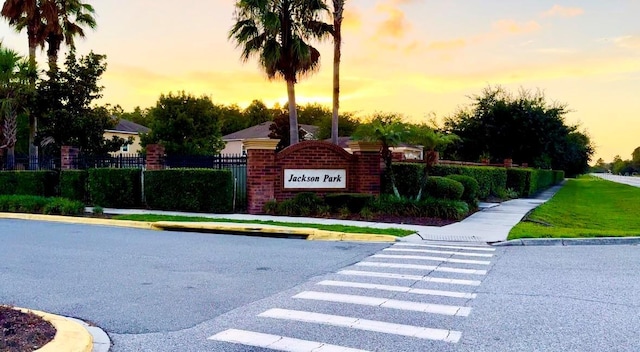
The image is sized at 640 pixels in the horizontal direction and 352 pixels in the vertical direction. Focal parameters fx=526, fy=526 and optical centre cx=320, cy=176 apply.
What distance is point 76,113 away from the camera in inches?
1128

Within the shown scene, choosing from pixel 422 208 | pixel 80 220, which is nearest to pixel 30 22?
pixel 80 220

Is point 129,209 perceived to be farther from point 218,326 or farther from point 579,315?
point 579,315

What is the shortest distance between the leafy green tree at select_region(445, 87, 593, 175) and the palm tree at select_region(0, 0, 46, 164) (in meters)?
28.0

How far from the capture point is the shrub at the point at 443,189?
1922 centimetres

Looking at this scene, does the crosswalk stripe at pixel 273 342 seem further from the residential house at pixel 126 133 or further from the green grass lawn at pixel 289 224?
the residential house at pixel 126 133

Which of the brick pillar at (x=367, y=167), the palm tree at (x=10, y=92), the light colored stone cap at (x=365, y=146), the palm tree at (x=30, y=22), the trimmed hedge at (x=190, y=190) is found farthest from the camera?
the palm tree at (x=30, y=22)

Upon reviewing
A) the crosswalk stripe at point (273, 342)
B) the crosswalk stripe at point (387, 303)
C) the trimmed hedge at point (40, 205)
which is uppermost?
the trimmed hedge at point (40, 205)

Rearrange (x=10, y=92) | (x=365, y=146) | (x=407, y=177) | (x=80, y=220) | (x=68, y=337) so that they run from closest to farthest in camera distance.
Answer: (x=68, y=337)
(x=80, y=220)
(x=365, y=146)
(x=407, y=177)
(x=10, y=92)

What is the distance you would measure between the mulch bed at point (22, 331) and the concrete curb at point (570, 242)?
9.67 metres

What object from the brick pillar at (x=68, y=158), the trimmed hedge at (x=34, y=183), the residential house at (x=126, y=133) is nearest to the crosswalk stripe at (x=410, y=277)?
the brick pillar at (x=68, y=158)

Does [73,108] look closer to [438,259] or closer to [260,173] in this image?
[260,173]

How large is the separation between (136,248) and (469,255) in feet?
22.6

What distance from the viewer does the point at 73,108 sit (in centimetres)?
2884

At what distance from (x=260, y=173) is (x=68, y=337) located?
13.3 m
